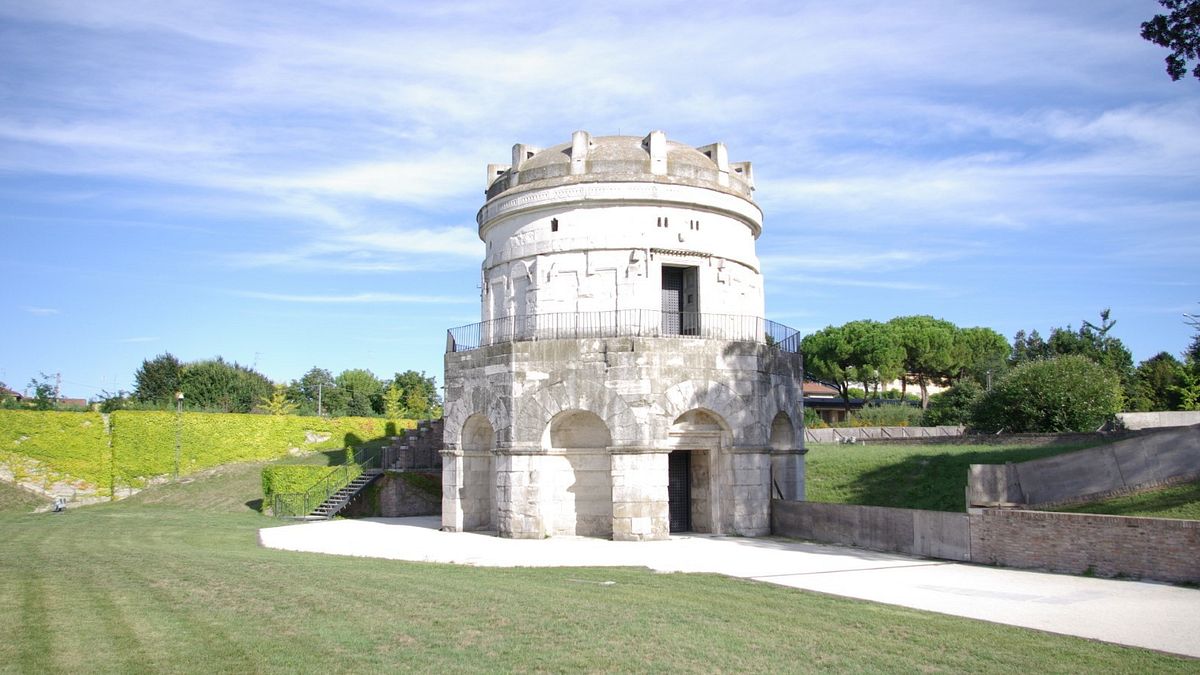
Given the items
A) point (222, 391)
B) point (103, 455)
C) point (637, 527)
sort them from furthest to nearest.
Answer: point (222, 391) → point (103, 455) → point (637, 527)

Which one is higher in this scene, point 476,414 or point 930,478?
point 476,414

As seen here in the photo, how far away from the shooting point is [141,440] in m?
38.2

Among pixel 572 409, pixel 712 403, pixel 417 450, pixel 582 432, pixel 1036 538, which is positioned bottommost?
pixel 1036 538

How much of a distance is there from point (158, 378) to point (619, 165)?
47.9 m

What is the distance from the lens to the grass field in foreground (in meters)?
9.67

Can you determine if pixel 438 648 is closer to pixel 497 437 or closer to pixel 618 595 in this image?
pixel 618 595

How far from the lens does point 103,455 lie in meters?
37.2

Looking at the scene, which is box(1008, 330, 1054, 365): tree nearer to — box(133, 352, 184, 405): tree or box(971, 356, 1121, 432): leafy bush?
box(971, 356, 1121, 432): leafy bush

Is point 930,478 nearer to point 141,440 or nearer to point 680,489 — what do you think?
point 680,489

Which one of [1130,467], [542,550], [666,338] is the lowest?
[542,550]

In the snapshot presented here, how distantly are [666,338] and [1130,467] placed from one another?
Result: 11110mm

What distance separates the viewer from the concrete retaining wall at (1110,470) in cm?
1893

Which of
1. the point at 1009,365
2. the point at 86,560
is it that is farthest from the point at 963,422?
the point at 86,560

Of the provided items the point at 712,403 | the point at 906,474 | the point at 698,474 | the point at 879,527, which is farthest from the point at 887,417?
the point at 879,527
